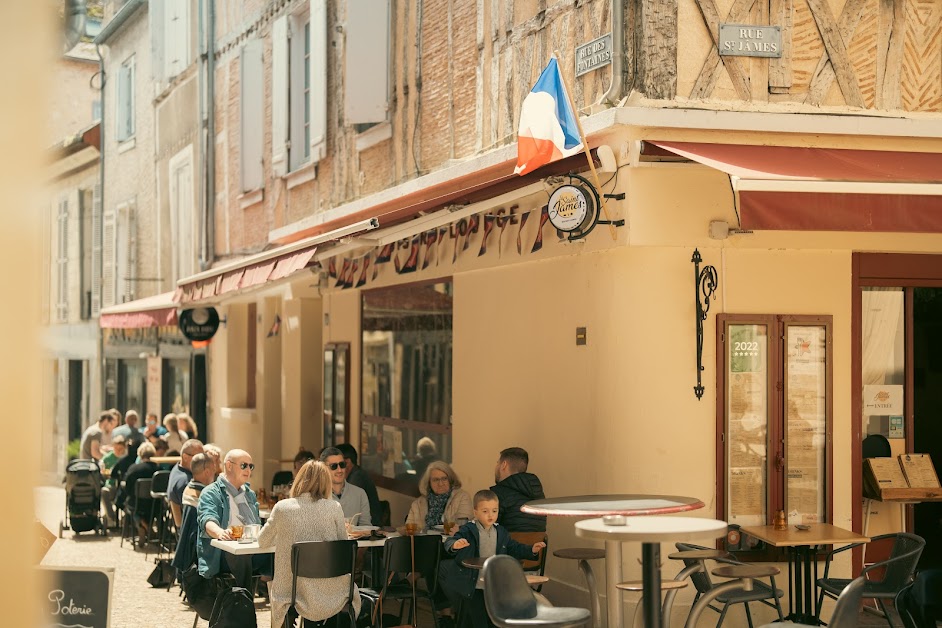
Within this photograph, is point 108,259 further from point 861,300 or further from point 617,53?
point 861,300

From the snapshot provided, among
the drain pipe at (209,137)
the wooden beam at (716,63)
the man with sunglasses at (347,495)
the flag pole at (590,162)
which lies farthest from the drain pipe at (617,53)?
the drain pipe at (209,137)

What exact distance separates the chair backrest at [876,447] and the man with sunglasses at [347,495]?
3710 millimetres

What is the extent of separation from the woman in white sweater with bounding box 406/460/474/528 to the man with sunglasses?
47cm

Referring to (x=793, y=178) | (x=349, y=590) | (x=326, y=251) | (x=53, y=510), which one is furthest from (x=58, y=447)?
(x=793, y=178)

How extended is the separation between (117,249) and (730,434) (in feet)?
62.5

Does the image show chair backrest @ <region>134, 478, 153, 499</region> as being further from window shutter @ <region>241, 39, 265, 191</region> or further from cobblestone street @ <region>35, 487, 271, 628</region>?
window shutter @ <region>241, 39, 265, 191</region>

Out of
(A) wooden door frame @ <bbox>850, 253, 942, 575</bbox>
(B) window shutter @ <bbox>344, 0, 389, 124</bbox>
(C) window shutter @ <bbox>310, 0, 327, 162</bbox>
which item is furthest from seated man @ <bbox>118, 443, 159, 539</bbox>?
(A) wooden door frame @ <bbox>850, 253, 942, 575</bbox>

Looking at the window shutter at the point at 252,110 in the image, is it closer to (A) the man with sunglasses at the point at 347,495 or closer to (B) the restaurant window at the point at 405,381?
(B) the restaurant window at the point at 405,381

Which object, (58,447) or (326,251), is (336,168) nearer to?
(326,251)

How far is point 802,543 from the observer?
7688mm

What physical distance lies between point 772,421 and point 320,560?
311 centimetres

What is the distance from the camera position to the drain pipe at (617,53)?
813cm

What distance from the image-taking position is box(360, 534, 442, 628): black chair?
323 inches

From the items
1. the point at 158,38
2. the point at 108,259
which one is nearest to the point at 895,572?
the point at 158,38
